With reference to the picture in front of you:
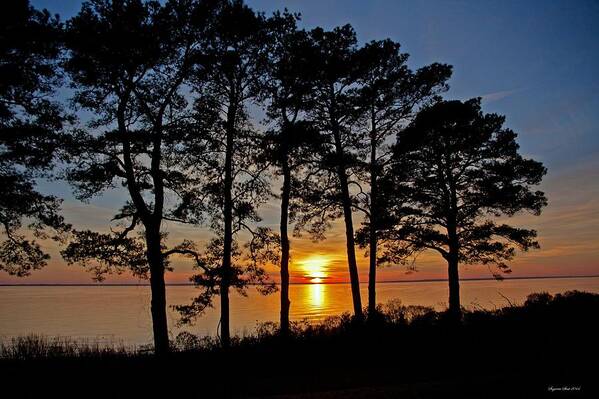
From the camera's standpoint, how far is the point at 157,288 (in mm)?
13117

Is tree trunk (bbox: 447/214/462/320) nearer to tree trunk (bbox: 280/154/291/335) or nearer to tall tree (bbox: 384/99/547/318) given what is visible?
tall tree (bbox: 384/99/547/318)

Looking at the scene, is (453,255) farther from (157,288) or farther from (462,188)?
(157,288)

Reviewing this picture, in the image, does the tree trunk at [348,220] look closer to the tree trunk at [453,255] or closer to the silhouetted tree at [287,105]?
the silhouetted tree at [287,105]

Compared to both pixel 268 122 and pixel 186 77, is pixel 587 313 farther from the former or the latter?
pixel 186 77

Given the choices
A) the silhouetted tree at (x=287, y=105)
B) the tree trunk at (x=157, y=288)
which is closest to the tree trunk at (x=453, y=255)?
the silhouetted tree at (x=287, y=105)

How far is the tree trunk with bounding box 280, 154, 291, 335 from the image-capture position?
1511cm

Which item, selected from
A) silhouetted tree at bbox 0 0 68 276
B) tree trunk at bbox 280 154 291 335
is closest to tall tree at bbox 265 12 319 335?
tree trunk at bbox 280 154 291 335

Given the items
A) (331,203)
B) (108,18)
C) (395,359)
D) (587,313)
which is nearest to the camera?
(395,359)

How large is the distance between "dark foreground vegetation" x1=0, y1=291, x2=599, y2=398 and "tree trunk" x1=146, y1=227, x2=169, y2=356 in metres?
1.14

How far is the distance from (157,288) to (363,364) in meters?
7.59

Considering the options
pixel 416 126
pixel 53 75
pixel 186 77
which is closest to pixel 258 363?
pixel 186 77

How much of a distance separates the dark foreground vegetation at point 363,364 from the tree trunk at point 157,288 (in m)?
1.14

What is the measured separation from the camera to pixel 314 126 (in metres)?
17.2

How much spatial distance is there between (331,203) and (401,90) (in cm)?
657
